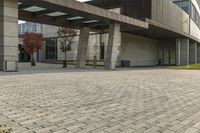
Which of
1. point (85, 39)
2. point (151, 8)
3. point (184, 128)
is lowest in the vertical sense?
point (184, 128)

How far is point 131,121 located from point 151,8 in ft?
97.7

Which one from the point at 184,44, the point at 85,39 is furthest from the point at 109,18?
the point at 184,44

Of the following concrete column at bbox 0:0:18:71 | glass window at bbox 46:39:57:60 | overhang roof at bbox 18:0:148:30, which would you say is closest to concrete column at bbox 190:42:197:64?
glass window at bbox 46:39:57:60

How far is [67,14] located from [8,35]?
7.56 metres

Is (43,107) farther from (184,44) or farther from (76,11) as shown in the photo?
(184,44)

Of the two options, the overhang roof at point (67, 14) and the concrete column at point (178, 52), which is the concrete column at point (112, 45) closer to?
the overhang roof at point (67, 14)

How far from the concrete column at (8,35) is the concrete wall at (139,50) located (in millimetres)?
21737

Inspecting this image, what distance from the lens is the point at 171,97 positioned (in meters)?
8.64

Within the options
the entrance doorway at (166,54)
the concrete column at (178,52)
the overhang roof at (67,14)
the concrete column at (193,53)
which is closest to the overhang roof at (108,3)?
the overhang roof at (67,14)

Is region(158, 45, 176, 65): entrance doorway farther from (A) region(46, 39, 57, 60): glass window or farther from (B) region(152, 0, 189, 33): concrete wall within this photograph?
(A) region(46, 39, 57, 60): glass window

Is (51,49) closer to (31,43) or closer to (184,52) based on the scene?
(31,43)

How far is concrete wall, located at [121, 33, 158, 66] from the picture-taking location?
127 ft

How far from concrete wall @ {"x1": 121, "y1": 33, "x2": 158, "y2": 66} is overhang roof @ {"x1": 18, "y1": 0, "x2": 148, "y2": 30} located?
8195 millimetres

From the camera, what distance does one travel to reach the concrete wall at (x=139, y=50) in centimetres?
3856
